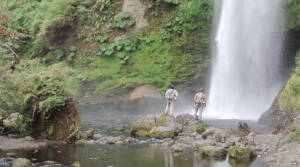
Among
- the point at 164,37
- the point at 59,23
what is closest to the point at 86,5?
the point at 59,23

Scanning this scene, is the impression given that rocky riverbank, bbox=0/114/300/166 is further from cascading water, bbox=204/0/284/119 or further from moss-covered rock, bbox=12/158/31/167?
cascading water, bbox=204/0/284/119

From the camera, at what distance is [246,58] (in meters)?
22.9

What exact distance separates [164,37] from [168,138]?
14774 mm

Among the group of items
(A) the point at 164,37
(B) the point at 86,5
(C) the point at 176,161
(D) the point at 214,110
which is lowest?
(C) the point at 176,161

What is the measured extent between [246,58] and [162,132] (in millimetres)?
13252

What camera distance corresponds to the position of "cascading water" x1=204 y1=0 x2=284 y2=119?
22297 millimetres

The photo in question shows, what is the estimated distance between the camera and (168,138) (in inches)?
464

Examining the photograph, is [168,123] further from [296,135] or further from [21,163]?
[21,163]

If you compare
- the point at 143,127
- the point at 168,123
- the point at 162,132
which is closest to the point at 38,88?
the point at 143,127

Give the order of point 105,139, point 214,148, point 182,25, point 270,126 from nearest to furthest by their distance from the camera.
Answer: point 214,148, point 105,139, point 270,126, point 182,25

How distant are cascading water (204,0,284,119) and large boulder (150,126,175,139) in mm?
10413

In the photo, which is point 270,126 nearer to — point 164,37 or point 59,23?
point 164,37

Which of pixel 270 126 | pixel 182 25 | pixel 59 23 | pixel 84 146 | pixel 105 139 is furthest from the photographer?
pixel 59 23

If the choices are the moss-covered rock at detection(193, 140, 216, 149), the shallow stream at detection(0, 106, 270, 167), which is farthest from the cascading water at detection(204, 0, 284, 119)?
the shallow stream at detection(0, 106, 270, 167)
